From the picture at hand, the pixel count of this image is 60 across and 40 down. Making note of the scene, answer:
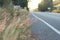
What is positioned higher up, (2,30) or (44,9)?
(2,30)

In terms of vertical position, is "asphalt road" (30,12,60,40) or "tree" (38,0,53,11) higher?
"asphalt road" (30,12,60,40)

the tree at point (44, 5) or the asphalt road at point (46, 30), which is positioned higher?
the asphalt road at point (46, 30)

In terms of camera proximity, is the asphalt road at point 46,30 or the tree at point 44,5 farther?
the tree at point 44,5

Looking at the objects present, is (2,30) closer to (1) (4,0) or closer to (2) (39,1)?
(1) (4,0)

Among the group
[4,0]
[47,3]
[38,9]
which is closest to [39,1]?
[38,9]

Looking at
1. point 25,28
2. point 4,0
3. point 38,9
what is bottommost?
point 38,9

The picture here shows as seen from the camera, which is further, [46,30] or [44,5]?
[44,5]

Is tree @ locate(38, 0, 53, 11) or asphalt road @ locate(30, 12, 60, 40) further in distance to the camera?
tree @ locate(38, 0, 53, 11)

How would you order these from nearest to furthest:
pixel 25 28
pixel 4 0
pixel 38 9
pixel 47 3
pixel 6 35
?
1. pixel 6 35
2. pixel 25 28
3. pixel 4 0
4. pixel 47 3
5. pixel 38 9

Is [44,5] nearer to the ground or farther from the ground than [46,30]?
nearer to the ground

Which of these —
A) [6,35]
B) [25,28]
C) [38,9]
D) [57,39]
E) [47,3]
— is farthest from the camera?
[38,9]

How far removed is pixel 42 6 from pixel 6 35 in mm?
102615

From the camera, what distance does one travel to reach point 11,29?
6.49 m

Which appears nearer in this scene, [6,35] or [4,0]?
[6,35]
